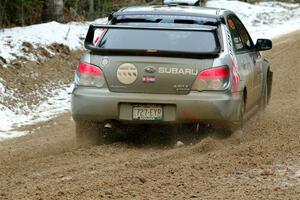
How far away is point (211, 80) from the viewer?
7.96 m

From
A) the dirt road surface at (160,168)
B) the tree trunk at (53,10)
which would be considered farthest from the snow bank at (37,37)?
the dirt road surface at (160,168)

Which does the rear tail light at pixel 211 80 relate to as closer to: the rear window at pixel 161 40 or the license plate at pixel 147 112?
the rear window at pixel 161 40

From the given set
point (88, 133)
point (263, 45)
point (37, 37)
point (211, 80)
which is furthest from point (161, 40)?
point (37, 37)

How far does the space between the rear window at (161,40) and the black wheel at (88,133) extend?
3.26 feet

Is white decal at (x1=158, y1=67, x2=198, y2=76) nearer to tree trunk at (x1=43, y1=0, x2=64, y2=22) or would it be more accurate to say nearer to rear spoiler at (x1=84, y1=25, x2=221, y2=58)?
rear spoiler at (x1=84, y1=25, x2=221, y2=58)

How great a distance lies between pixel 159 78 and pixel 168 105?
0.32 m

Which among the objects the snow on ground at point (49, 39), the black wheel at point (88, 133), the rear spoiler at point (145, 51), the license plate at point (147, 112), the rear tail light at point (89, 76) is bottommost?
→ the snow on ground at point (49, 39)

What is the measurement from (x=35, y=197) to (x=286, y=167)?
2.38m

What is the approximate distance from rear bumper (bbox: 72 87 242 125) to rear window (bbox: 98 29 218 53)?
21.5 inches

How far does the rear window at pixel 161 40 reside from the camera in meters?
8.14

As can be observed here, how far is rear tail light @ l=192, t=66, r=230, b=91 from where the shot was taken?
7.94 metres

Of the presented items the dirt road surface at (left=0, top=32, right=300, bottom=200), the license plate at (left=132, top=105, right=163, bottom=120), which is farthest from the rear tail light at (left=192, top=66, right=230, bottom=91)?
the dirt road surface at (left=0, top=32, right=300, bottom=200)

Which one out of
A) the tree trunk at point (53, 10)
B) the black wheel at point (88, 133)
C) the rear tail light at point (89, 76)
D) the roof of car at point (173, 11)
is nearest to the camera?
the rear tail light at point (89, 76)

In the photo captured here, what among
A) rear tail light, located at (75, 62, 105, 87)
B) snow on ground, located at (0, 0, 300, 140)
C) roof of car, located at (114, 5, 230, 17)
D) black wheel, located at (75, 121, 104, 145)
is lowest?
snow on ground, located at (0, 0, 300, 140)
